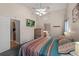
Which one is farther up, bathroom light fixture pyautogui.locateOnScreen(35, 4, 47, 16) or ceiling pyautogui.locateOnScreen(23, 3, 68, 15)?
ceiling pyautogui.locateOnScreen(23, 3, 68, 15)

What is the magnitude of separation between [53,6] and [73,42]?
1.73 ft

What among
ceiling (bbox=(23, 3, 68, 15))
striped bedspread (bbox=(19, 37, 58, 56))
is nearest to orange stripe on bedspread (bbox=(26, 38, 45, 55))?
striped bedspread (bbox=(19, 37, 58, 56))

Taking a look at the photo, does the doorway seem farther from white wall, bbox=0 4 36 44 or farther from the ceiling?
the ceiling

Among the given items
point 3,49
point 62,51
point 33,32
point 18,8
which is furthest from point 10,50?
point 62,51

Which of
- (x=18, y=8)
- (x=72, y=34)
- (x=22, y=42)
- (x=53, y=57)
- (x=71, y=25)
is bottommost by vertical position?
(x=53, y=57)

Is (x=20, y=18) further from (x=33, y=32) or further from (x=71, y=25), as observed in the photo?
(x=71, y=25)

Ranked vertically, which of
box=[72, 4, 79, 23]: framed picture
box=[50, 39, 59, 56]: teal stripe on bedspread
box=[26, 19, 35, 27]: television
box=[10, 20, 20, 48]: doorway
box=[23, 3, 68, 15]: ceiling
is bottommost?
box=[50, 39, 59, 56]: teal stripe on bedspread

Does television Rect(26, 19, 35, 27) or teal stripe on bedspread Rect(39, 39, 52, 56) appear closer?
teal stripe on bedspread Rect(39, 39, 52, 56)

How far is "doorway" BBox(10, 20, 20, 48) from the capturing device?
5.10 ft

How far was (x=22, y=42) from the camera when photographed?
1588 millimetres

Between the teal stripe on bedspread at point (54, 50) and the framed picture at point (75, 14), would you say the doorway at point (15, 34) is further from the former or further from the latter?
the framed picture at point (75, 14)

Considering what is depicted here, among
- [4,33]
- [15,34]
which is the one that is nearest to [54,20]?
[15,34]

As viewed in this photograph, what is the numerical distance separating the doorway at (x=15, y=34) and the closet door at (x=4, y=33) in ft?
0.17

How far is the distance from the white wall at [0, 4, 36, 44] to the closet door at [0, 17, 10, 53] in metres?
0.08
